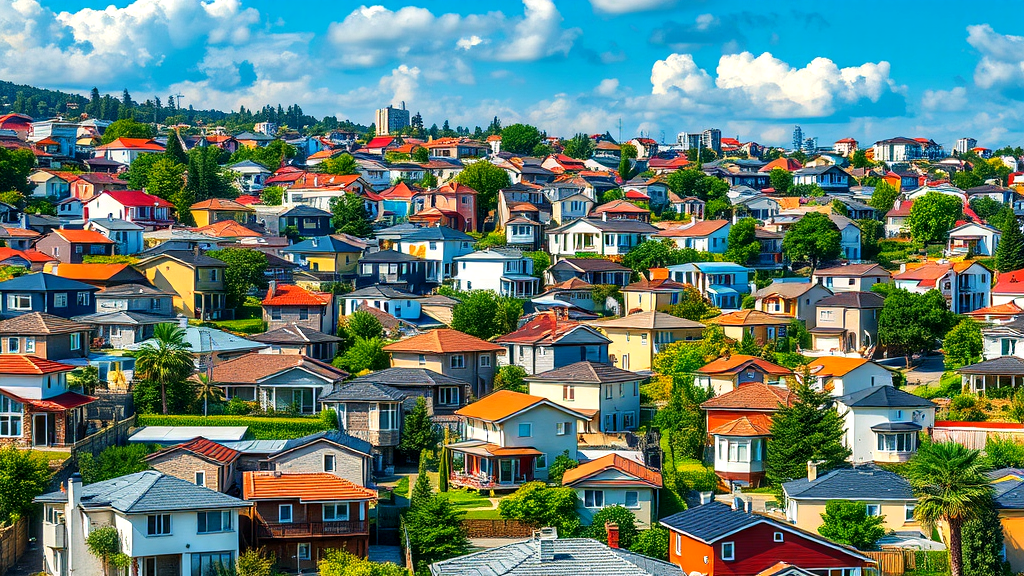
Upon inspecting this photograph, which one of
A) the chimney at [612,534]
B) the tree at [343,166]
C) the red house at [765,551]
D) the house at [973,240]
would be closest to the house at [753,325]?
the house at [973,240]

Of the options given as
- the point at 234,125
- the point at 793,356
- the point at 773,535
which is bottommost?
the point at 773,535

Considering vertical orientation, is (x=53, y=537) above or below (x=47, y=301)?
below

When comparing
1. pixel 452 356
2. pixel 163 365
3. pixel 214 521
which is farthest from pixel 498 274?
pixel 214 521

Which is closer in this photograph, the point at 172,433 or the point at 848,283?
the point at 172,433

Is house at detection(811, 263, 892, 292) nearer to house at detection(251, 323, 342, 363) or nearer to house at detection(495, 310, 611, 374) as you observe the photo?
house at detection(495, 310, 611, 374)

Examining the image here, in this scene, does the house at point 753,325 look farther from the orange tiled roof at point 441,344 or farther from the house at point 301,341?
the house at point 301,341

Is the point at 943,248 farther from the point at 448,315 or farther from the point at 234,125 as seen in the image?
the point at 234,125

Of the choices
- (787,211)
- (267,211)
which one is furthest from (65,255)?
(787,211)
